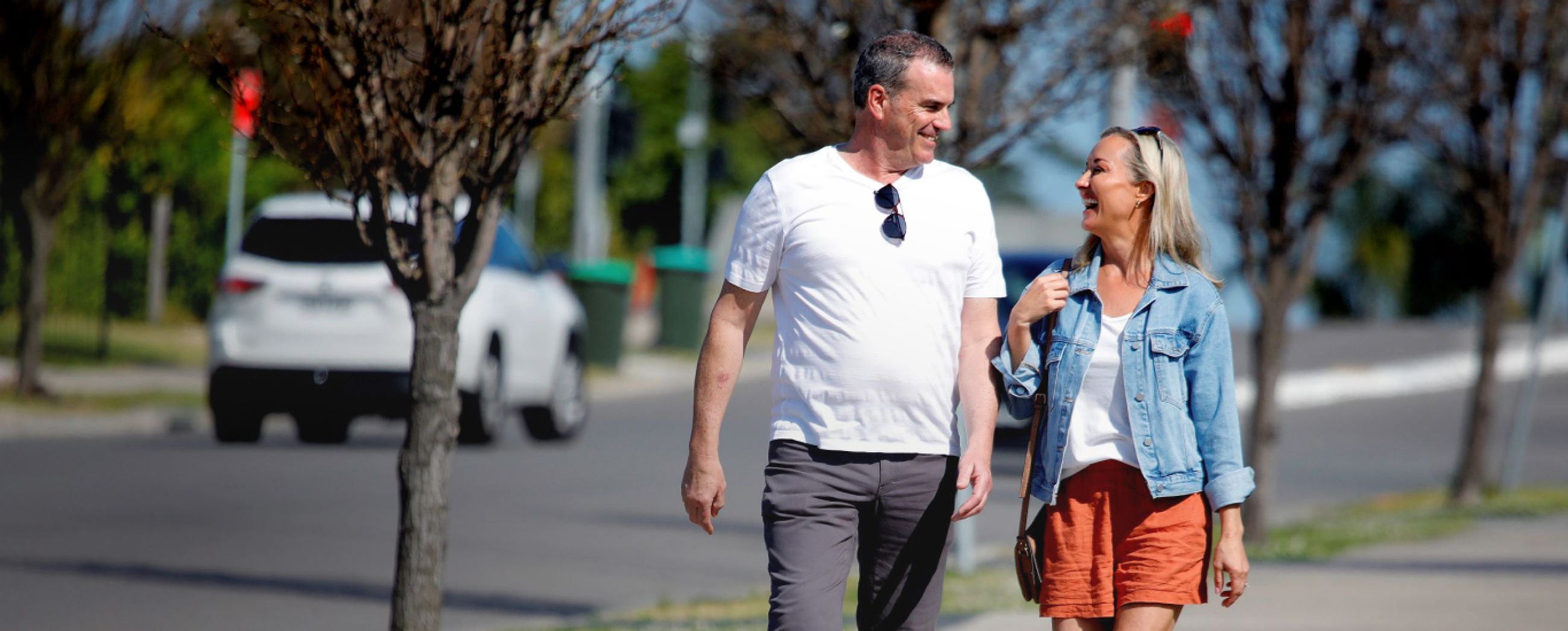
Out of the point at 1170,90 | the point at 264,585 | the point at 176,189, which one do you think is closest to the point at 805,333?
the point at 264,585

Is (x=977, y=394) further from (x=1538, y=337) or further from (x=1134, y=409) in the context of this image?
(x=1538, y=337)

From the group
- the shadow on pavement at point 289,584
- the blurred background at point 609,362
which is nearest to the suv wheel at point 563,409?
the blurred background at point 609,362

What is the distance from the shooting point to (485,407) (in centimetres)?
1447

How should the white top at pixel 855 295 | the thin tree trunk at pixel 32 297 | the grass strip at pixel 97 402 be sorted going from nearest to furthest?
the white top at pixel 855 295
the grass strip at pixel 97 402
the thin tree trunk at pixel 32 297

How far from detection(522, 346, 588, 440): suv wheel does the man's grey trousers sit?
11660mm

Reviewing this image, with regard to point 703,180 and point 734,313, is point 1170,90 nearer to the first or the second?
point 734,313

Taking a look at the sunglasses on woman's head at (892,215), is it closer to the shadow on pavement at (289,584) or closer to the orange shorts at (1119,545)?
the orange shorts at (1119,545)

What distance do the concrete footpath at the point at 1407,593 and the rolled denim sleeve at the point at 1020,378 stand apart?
281cm

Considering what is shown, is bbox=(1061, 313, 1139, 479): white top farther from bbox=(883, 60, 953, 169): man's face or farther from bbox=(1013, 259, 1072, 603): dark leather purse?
bbox=(883, 60, 953, 169): man's face

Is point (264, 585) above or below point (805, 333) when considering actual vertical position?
below

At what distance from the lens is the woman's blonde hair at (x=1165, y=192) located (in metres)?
4.38

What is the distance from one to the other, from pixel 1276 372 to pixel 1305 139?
1.28 m

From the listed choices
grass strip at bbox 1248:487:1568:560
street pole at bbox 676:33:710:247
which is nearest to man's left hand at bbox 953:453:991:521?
grass strip at bbox 1248:487:1568:560

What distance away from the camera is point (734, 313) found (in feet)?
14.3
